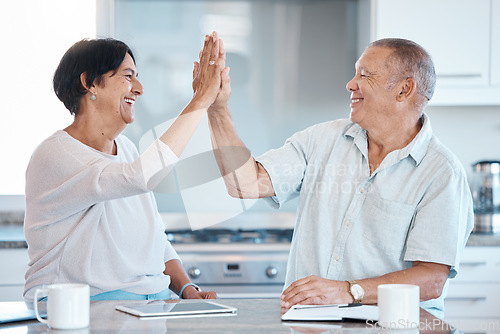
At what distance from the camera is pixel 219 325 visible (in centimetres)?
119

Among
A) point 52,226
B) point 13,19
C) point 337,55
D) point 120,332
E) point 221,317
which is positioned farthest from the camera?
point 337,55

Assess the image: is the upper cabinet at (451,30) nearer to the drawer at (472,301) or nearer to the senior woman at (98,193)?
the drawer at (472,301)

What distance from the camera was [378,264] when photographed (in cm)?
170

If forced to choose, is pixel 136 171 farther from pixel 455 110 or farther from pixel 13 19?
pixel 455 110

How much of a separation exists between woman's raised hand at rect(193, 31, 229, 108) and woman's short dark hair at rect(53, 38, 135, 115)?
0.29 m

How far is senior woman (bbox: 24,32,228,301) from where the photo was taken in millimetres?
1568

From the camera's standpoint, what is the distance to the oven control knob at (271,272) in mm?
2680

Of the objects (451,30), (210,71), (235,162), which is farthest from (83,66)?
(451,30)

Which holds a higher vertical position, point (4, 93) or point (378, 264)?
point (4, 93)

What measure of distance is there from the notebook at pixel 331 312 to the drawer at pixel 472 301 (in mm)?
1558

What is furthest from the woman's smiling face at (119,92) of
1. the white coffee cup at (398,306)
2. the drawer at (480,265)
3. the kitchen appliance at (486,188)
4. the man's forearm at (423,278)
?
the kitchen appliance at (486,188)

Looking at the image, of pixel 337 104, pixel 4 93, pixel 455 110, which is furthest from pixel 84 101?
pixel 455 110

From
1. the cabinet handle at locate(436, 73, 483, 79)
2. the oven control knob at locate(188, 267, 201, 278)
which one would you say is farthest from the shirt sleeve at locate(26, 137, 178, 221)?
the cabinet handle at locate(436, 73, 483, 79)

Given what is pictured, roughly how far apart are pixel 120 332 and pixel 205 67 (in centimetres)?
90
